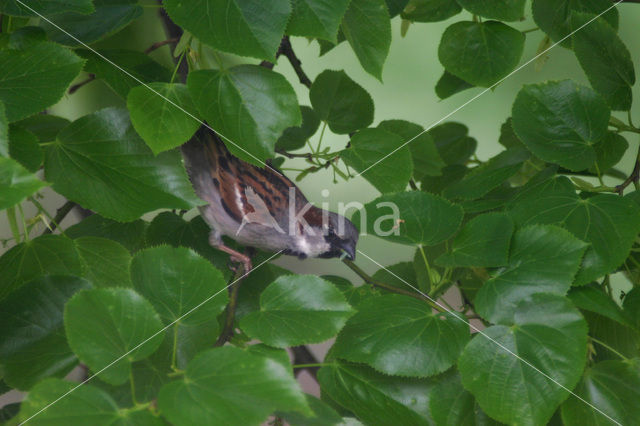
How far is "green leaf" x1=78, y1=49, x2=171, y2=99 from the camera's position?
321mm

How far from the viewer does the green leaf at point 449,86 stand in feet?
1.43

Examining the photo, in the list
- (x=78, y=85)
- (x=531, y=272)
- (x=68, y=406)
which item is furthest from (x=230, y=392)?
(x=78, y=85)

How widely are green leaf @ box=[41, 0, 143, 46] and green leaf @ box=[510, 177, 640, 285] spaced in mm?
222

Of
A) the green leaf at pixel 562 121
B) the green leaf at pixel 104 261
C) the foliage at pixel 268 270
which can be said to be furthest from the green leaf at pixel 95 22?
the green leaf at pixel 562 121

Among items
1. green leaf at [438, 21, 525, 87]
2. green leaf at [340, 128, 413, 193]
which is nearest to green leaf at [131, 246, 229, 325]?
green leaf at [340, 128, 413, 193]

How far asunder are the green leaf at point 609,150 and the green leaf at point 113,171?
24 cm

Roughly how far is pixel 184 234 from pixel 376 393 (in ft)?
0.43

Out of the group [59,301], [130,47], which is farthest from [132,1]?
[59,301]

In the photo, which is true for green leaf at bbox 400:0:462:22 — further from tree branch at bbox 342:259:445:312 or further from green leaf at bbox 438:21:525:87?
→ tree branch at bbox 342:259:445:312

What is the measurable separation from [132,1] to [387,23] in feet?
0.44

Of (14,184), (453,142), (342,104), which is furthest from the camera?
(453,142)

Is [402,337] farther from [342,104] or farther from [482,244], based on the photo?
[342,104]

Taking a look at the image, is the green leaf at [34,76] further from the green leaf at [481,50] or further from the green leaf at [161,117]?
the green leaf at [481,50]

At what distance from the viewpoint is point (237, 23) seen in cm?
27
